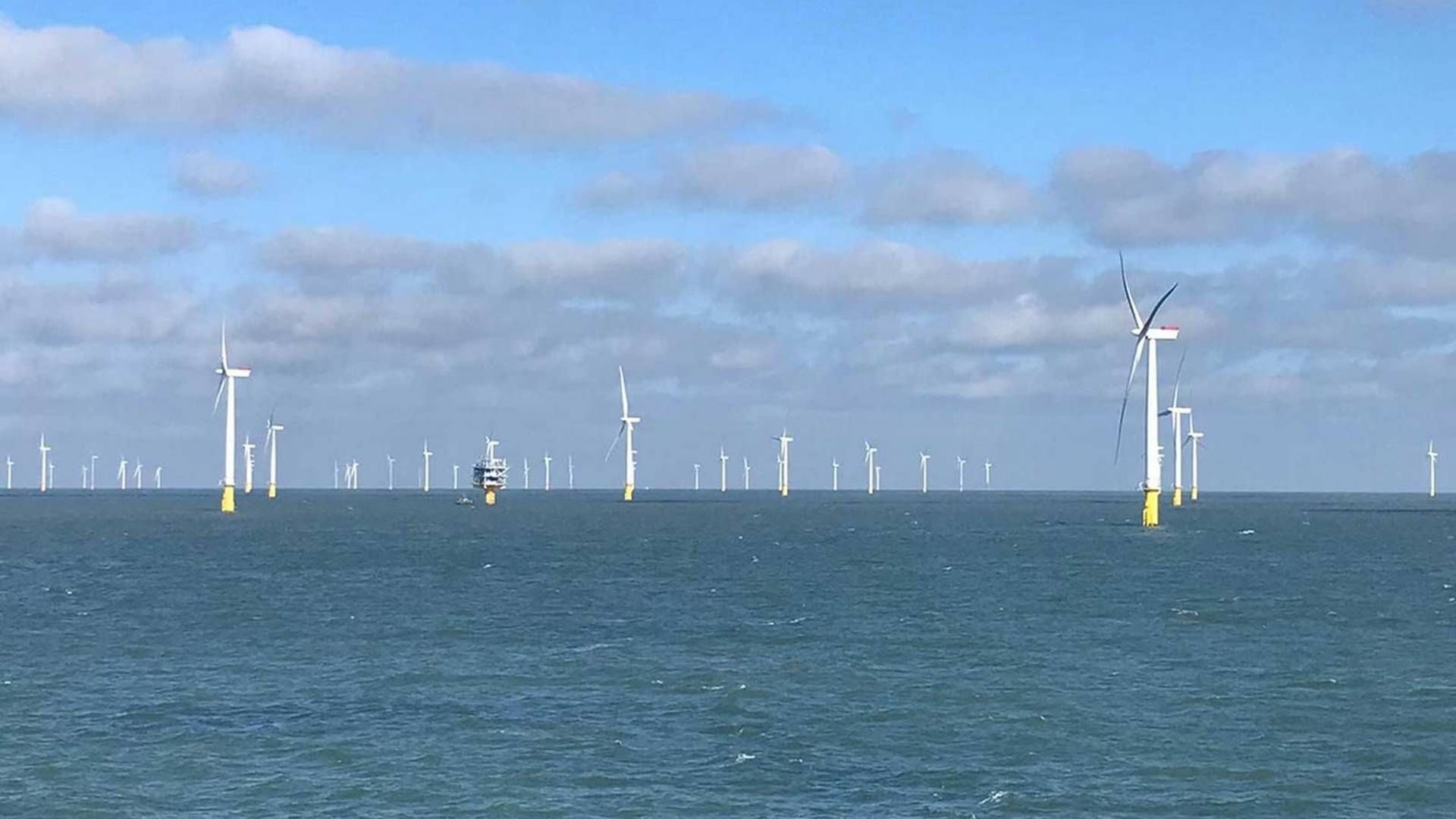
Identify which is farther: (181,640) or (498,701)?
(181,640)

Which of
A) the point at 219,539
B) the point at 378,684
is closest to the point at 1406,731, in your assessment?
the point at 378,684

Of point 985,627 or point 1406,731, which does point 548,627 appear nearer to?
point 985,627

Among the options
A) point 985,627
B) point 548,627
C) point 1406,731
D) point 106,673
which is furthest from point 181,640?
point 1406,731

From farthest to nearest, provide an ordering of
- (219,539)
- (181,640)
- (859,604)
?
1. (219,539)
2. (859,604)
3. (181,640)

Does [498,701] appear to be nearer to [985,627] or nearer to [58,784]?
[58,784]

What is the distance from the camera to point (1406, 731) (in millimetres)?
58594

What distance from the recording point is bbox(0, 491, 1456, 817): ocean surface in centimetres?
4962

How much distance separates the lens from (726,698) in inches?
2586

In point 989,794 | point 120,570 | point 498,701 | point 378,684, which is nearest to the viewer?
point 989,794

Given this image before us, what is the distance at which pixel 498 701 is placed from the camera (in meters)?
64.8

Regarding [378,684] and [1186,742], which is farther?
[378,684]

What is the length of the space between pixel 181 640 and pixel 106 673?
1234 cm

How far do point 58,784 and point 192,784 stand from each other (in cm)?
394

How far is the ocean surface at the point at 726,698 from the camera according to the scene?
163 feet
